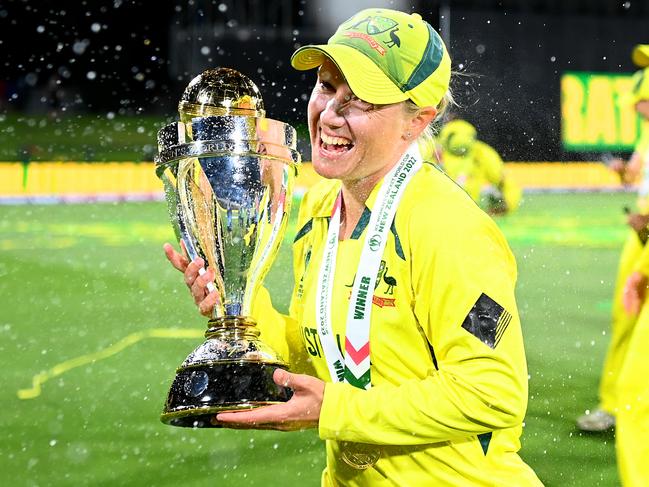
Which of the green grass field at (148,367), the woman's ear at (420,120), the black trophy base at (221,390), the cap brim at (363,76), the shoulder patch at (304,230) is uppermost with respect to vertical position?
the cap brim at (363,76)

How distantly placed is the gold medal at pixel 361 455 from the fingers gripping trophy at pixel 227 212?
156 mm

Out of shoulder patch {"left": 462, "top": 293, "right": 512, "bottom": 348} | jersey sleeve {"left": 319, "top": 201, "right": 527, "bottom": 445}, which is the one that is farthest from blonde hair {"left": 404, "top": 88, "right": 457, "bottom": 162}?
shoulder patch {"left": 462, "top": 293, "right": 512, "bottom": 348}

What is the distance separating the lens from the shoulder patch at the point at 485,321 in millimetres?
1811

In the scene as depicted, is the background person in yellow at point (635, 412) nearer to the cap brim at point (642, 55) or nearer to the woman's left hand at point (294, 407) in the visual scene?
the cap brim at point (642, 55)

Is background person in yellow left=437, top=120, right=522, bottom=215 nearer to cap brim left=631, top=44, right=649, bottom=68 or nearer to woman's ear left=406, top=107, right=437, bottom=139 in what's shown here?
cap brim left=631, top=44, right=649, bottom=68

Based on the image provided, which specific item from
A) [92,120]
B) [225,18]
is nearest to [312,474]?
[225,18]

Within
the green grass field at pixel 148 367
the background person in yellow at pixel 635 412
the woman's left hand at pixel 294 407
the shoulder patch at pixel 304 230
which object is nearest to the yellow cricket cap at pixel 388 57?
the shoulder patch at pixel 304 230

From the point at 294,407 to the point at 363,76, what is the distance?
0.56m

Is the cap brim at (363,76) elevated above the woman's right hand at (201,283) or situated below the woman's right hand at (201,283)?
above

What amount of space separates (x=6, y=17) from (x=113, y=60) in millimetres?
2558

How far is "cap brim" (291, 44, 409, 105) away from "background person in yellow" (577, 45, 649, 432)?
254 cm

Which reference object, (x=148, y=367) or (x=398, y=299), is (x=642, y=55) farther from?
(x=148, y=367)

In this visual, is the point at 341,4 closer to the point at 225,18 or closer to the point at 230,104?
the point at 225,18

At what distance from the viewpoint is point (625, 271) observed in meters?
4.47
